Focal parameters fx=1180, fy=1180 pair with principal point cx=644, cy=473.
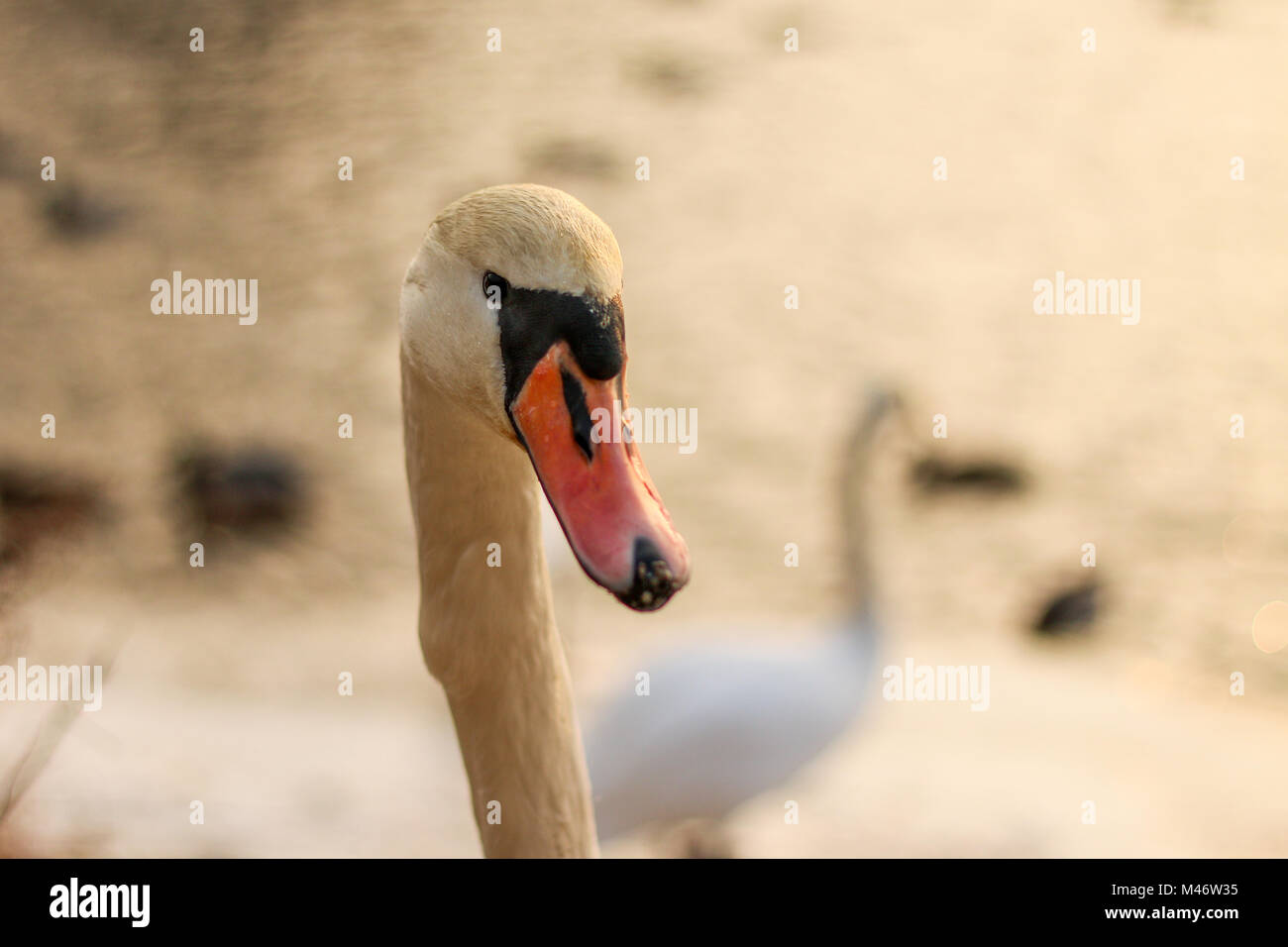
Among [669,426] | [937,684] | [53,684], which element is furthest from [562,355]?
[669,426]

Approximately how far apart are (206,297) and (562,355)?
14.9 ft

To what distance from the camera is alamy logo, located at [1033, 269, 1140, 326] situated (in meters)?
5.44

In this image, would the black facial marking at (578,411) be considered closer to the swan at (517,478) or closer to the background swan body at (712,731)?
the swan at (517,478)

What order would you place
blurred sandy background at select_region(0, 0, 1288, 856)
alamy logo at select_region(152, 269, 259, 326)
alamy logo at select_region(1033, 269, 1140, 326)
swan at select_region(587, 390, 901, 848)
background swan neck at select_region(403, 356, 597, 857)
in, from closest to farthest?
1. background swan neck at select_region(403, 356, 597, 857)
2. swan at select_region(587, 390, 901, 848)
3. blurred sandy background at select_region(0, 0, 1288, 856)
4. alamy logo at select_region(152, 269, 259, 326)
5. alamy logo at select_region(1033, 269, 1140, 326)

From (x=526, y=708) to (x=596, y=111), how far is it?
17.2 ft

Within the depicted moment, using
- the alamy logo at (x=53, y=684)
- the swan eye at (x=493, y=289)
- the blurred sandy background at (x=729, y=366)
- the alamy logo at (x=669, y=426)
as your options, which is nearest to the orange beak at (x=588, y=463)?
the swan eye at (x=493, y=289)

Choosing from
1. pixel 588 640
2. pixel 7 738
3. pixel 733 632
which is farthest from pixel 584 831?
pixel 588 640

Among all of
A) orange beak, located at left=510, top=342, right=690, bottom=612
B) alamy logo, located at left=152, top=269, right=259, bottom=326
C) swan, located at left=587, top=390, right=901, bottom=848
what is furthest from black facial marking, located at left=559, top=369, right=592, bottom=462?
alamy logo, located at left=152, top=269, right=259, bottom=326

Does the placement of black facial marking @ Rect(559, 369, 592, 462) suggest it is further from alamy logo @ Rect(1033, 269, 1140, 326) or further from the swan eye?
alamy logo @ Rect(1033, 269, 1140, 326)

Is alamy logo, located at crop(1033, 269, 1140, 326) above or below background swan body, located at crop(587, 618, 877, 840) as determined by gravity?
above

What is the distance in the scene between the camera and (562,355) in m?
1.44

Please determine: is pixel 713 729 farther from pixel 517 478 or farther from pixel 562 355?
pixel 562 355

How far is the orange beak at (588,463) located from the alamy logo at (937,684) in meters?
2.19
